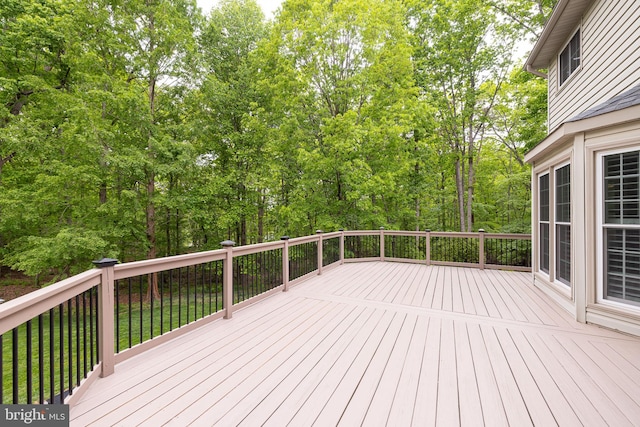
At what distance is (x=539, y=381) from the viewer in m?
2.29

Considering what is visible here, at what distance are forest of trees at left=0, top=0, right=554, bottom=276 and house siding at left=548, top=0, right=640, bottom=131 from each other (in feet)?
14.5

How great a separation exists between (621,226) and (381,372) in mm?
3220

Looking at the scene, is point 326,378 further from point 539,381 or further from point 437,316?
point 437,316

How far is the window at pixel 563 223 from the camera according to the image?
3.94 metres

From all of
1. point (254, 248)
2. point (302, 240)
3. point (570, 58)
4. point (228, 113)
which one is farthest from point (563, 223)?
point (228, 113)

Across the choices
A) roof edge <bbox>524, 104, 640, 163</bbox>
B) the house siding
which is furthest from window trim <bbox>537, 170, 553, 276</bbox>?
the house siding

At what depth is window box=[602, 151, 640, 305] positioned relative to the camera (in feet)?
10.1

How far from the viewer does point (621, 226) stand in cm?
315

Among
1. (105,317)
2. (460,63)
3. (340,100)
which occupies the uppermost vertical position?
(460,63)

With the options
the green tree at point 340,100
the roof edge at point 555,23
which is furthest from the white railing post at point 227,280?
the roof edge at point 555,23

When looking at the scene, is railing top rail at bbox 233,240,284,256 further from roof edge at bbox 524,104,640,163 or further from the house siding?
the house siding

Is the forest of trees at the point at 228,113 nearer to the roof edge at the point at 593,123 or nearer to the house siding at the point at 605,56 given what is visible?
the house siding at the point at 605,56

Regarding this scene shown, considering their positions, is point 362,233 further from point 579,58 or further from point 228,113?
point 228,113

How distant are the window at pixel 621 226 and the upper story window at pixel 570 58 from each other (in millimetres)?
3243
